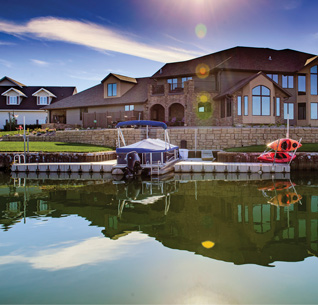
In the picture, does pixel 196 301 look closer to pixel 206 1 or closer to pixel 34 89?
pixel 206 1

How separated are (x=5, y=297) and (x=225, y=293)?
3337mm

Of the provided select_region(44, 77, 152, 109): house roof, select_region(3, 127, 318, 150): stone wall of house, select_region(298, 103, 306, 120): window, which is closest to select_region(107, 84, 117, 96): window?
select_region(44, 77, 152, 109): house roof

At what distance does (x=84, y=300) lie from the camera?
15.7ft

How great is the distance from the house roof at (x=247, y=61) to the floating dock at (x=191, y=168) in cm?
1538

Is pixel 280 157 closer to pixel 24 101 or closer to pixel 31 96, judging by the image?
pixel 24 101

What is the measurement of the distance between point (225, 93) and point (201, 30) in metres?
5.71

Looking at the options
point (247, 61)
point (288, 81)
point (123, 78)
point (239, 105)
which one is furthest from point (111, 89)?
point (288, 81)

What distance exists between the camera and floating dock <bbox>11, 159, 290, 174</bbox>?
58.5ft

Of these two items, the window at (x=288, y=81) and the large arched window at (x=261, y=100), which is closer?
the large arched window at (x=261, y=100)

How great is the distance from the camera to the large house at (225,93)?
27359 mm

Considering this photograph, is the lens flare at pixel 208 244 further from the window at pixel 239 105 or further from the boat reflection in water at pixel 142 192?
the window at pixel 239 105

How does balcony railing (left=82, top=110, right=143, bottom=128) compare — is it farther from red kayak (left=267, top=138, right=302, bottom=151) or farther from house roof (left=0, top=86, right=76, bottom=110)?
red kayak (left=267, top=138, right=302, bottom=151)

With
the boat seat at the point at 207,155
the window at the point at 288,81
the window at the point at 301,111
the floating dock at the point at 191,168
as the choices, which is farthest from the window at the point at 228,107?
the floating dock at the point at 191,168

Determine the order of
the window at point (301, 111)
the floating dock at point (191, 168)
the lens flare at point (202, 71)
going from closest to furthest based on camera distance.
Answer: the floating dock at point (191, 168) < the window at point (301, 111) < the lens flare at point (202, 71)
